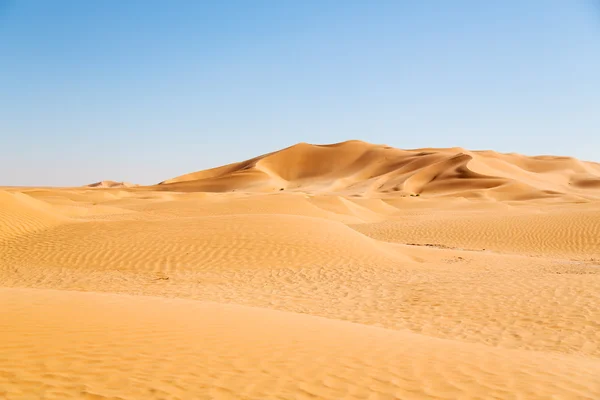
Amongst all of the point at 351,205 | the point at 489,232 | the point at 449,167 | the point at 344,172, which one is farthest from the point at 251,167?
the point at 489,232

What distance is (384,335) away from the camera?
6.64 metres

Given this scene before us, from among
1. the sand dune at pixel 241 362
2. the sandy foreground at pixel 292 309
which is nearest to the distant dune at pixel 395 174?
the sandy foreground at pixel 292 309

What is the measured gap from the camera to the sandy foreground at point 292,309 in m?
4.43

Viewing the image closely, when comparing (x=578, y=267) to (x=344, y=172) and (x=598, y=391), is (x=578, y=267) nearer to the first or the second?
(x=598, y=391)

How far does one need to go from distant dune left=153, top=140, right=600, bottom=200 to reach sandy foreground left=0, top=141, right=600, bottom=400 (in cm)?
4016

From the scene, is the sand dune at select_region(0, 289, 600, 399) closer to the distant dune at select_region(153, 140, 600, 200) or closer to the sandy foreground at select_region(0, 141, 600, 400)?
the sandy foreground at select_region(0, 141, 600, 400)

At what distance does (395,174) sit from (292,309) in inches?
2849

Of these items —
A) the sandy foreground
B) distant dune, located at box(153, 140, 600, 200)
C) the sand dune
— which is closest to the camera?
the sand dune

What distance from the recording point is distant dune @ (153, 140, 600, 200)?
66938 mm

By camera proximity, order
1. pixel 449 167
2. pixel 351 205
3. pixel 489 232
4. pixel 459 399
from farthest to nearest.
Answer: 1. pixel 449 167
2. pixel 351 205
3. pixel 489 232
4. pixel 459 399

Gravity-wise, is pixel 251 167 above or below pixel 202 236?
above

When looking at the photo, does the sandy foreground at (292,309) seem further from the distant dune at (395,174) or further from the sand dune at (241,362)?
the distant dune at (395,174)

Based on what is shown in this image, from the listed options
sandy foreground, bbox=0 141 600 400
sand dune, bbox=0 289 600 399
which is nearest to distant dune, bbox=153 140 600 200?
sandy foreground, bbox=0 141 600 400

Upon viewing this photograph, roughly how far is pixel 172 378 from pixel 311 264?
10.5m
